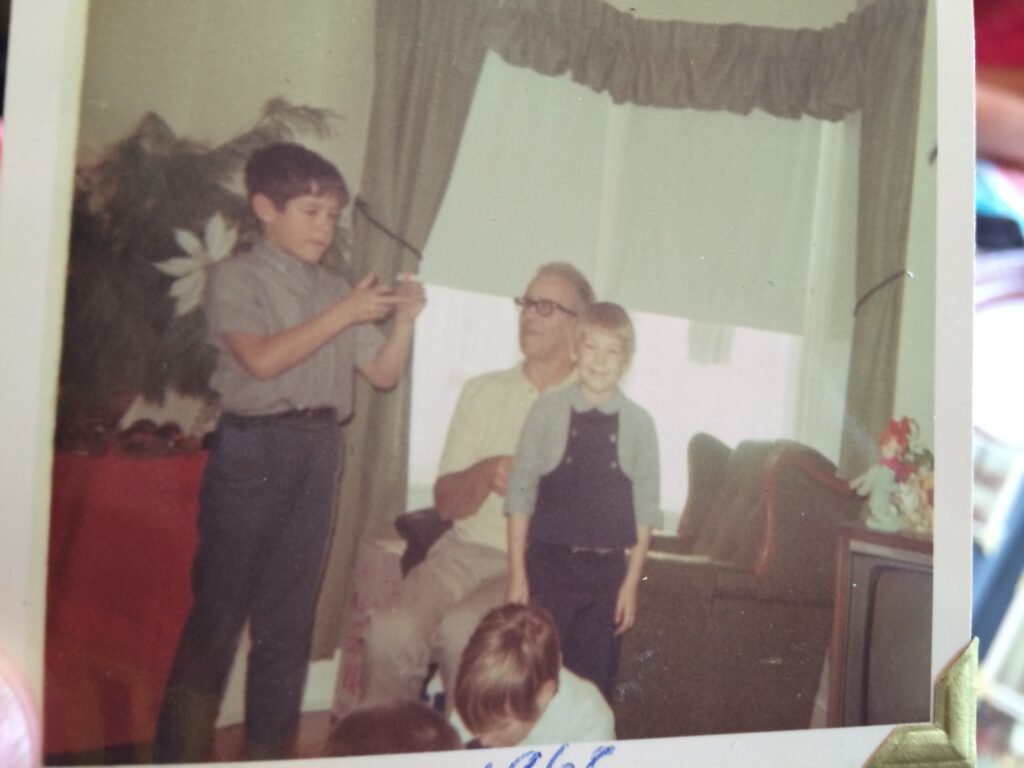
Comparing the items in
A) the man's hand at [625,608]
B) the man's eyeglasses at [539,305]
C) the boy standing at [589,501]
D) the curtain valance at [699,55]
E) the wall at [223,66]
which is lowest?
the man's hand at [625,608]

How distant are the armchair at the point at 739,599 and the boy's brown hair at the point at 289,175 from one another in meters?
0.36

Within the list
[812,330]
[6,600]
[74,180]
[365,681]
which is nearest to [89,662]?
[6,600]

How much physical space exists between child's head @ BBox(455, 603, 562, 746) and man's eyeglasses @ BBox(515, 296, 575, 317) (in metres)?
0.24

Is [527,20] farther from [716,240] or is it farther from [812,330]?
[812,330]

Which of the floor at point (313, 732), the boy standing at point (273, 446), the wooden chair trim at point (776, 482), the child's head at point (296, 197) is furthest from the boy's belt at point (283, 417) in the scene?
the wooden chair trim at point (776, 482)

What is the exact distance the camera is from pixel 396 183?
64cm

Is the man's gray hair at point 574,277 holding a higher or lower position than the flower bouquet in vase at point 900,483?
higher

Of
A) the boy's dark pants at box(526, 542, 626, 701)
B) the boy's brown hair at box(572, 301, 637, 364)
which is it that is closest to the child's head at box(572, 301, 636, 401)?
the boy's brown hair at box(572, 301, 637, 364)

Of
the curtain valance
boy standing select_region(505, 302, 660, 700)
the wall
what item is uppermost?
the curtain valance

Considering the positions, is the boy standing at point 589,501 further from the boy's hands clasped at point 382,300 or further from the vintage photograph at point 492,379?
the boy's hands clasped at point 382,300

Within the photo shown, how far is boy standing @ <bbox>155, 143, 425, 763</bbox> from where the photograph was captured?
1.97ft

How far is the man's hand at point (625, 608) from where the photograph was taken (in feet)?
2.23

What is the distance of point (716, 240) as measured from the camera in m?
0.70

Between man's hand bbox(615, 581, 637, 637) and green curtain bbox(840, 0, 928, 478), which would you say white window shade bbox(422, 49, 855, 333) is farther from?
man's hand bbox(615, 581, 637, 637)
